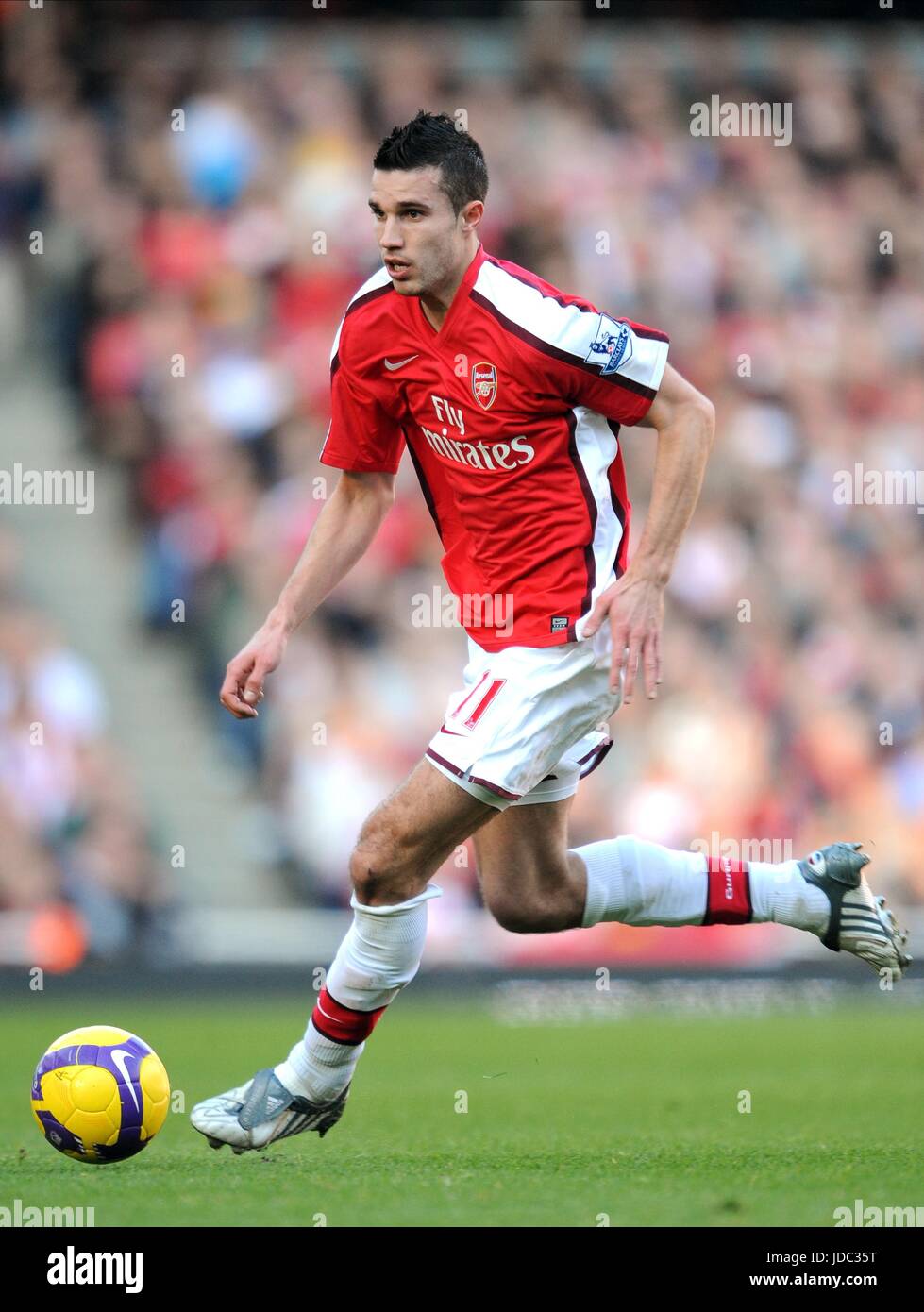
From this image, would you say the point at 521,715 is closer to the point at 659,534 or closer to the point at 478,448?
the point at 659,534

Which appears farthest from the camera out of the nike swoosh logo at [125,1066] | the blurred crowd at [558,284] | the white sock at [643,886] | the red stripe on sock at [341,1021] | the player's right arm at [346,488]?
the blurred crowd at [558,284]

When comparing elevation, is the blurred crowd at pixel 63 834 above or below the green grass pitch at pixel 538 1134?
above

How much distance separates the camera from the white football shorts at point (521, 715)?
5.00m

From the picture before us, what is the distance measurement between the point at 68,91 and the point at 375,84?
7.50 feet

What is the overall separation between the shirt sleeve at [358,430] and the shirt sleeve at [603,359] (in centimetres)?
56

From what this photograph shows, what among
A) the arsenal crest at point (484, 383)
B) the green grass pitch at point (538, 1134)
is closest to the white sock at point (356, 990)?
the green grass pitch at point (538, 1134)

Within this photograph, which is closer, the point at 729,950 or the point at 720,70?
the point at 729,950

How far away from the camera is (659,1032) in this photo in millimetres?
9734

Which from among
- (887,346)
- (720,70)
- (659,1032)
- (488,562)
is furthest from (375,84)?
(488,562)

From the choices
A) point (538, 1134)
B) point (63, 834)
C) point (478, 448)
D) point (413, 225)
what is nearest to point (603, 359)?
point (478, 448)

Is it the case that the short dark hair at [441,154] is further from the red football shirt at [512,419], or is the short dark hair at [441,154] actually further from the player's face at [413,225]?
the red football shirt at [512,419]

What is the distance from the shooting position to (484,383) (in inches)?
206

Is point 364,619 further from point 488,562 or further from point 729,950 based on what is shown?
point 488,562

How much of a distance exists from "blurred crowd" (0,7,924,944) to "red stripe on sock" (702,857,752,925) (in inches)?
234
